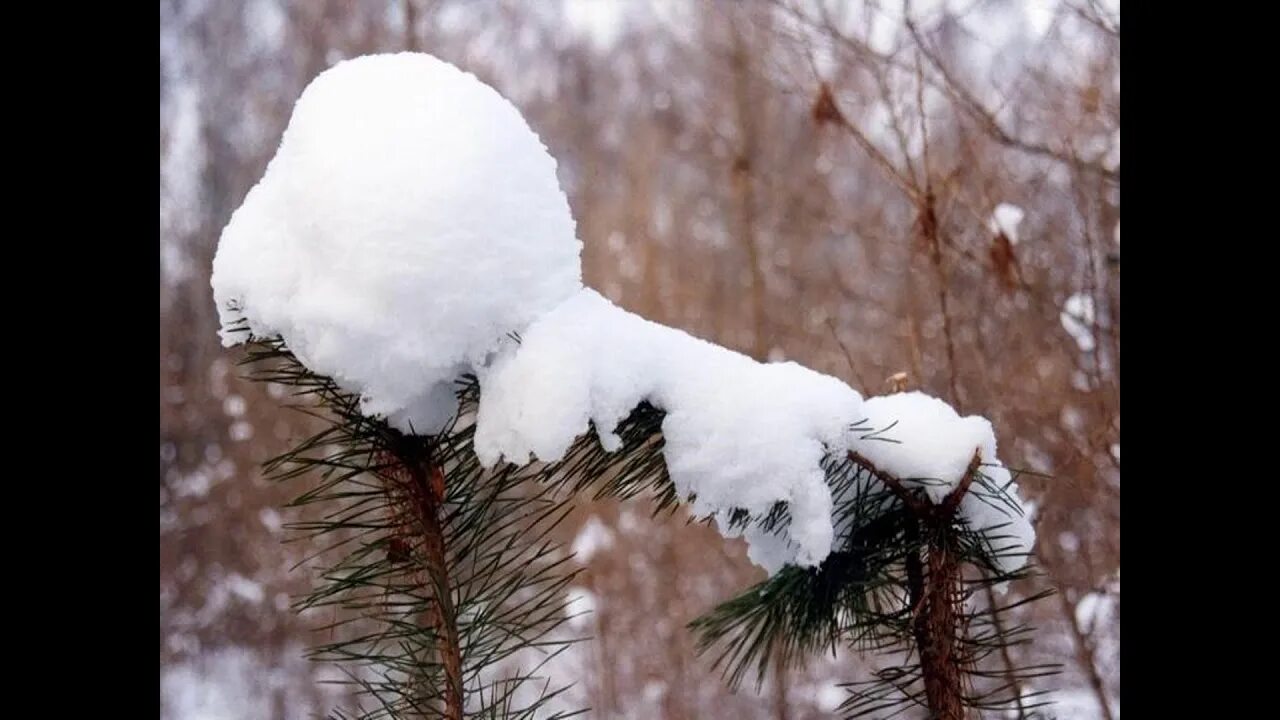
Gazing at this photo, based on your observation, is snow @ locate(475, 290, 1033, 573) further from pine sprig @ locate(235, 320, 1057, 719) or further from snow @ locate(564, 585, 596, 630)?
snow @ locate(564, 585, 596, 630)

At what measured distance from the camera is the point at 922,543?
636 mm

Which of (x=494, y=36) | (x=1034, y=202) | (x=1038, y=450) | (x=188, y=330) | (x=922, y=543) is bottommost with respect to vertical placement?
(x=922, y=543)

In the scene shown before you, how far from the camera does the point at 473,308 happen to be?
0.51 metres

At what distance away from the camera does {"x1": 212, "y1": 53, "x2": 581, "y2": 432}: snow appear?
508mm

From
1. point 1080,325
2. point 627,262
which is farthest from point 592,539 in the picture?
point 1080,325

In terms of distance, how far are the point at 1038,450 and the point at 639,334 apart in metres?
2.11

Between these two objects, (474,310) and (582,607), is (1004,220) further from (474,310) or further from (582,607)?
(582,607)

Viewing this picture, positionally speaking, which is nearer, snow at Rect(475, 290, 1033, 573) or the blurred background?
snow at Rect(475, 290, 1033, 573)

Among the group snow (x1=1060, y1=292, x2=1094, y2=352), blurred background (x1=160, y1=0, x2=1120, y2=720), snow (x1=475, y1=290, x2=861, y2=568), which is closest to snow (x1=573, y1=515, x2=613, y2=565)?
blurred background (x1=160, y1=0, x2=1120, y2=720)

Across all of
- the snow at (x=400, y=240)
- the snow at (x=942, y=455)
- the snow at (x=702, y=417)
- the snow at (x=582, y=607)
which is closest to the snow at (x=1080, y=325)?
the snow at (x=942, y=455)
